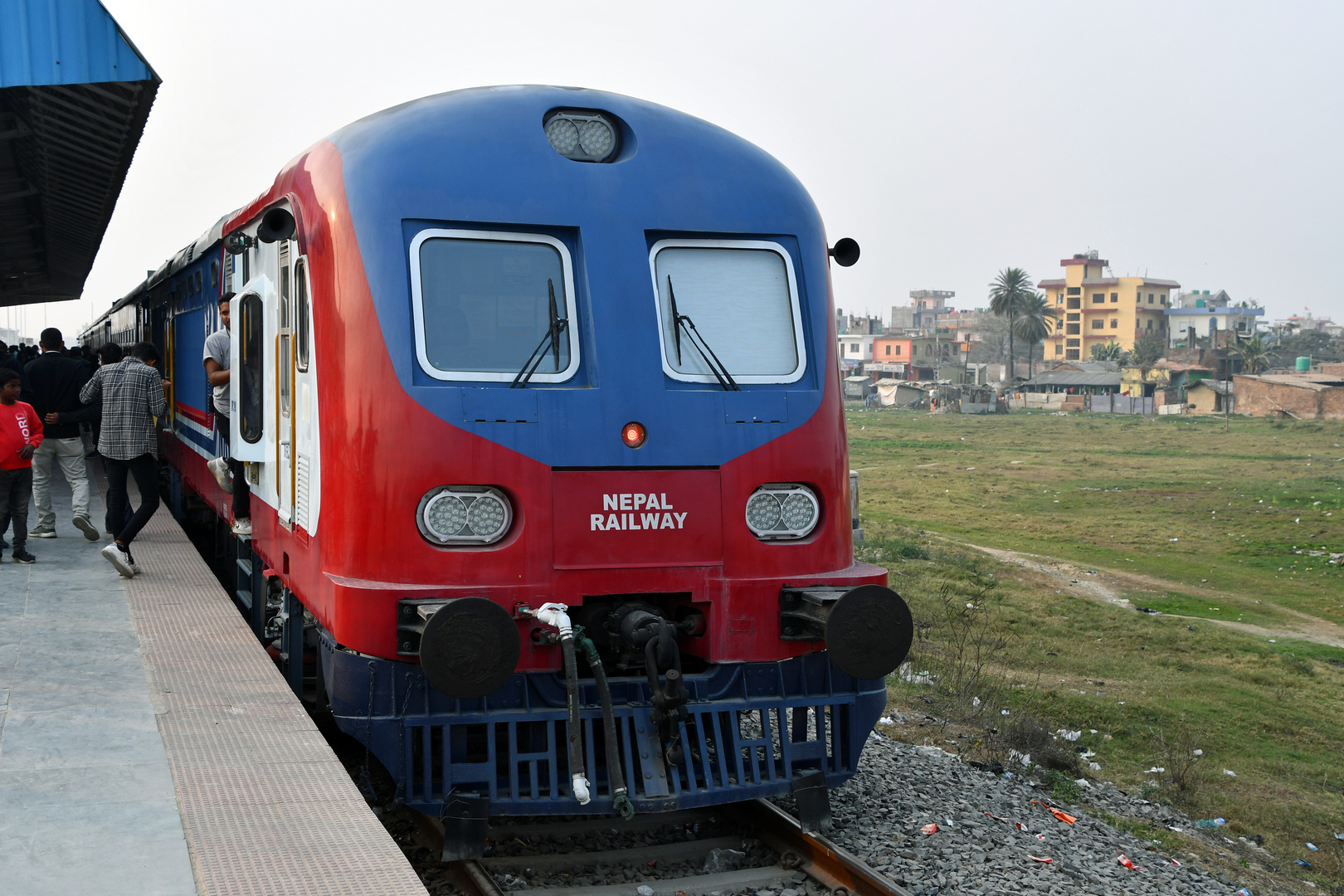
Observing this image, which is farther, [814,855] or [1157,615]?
[1157,615]

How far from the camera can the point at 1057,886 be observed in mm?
5320

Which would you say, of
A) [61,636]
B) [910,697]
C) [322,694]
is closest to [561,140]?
[322,694]

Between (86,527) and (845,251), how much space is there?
7.24m

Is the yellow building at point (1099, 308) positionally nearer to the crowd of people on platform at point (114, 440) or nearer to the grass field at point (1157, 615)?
the grass field at point (1157, 615)

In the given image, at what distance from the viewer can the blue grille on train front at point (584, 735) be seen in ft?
15.9

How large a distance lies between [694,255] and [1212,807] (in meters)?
5.11

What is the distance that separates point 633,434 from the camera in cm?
511

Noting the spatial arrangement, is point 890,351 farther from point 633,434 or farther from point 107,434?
point 633,434

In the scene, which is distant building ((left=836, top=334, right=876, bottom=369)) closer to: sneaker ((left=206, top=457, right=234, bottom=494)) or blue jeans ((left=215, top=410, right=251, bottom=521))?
sneaker ((left=206, top=457, right=234, bottom=494))

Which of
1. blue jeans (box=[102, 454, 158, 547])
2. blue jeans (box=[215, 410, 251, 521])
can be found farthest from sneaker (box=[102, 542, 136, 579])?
blue jeans (box=[215, 410, 251, 521])

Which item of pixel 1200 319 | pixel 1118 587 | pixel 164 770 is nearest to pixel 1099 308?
pixel 1200 319

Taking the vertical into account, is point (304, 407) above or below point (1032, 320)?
below

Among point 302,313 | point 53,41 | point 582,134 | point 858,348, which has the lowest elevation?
point 302,313

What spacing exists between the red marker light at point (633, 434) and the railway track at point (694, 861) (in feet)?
5.95
